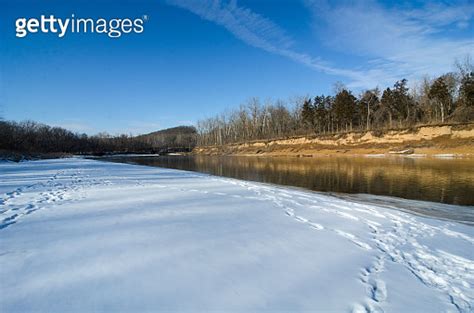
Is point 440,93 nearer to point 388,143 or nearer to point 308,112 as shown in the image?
point 388,143

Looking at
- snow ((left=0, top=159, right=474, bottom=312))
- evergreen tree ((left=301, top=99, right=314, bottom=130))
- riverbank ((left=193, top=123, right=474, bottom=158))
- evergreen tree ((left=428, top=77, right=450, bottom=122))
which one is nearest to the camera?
snow ((left=0, top=159, right=474, bottom=312))

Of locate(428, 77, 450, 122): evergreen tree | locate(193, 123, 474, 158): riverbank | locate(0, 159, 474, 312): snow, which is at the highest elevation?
locate(428, 77, 450, 122): evergreen tree

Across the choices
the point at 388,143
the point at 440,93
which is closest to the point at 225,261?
the point at 388,143

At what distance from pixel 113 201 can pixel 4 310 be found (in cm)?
643

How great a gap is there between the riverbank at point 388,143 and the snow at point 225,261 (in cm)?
4186

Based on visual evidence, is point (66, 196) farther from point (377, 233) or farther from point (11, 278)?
point (377, 233)

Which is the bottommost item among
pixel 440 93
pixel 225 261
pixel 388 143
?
pixel 225 261

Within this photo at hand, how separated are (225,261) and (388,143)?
5698cm

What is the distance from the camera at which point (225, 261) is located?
4.58m

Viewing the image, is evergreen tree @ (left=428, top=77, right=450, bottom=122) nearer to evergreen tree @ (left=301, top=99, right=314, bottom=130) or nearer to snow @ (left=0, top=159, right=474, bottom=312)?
evergreen tree @ (left=301, top=99, right=314, bottom=130)

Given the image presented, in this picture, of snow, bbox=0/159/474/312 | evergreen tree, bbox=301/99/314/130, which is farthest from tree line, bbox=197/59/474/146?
snow, bbox=0/159/474/312

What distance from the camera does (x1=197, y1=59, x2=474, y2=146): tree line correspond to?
59.3 m

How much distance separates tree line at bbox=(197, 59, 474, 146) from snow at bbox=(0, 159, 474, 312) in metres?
58.0

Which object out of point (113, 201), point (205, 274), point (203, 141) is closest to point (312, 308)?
point (205, 274)
